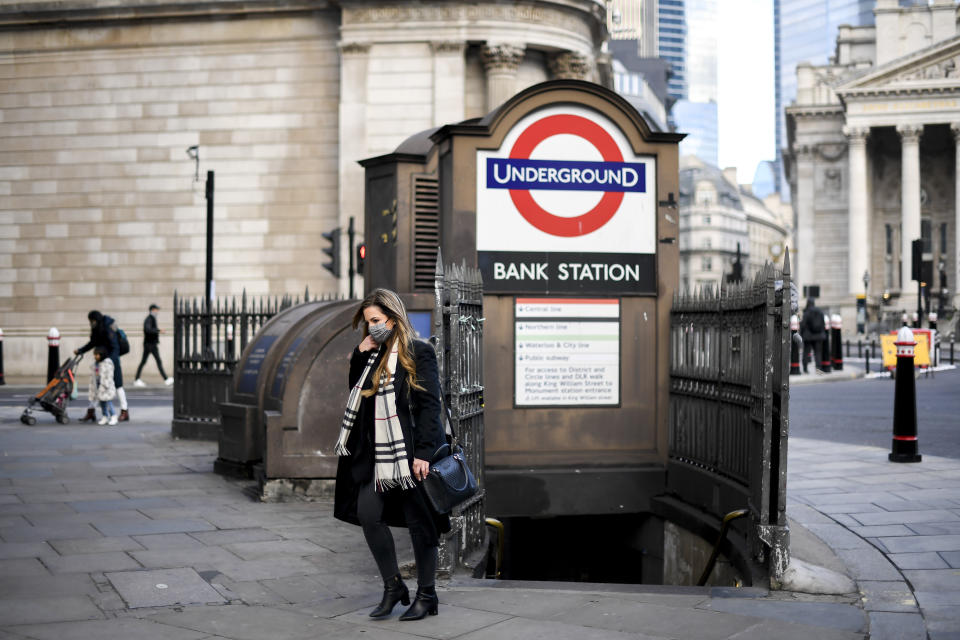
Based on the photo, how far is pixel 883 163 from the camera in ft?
260

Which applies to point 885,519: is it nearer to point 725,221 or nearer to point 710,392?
point 710,392

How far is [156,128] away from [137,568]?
1058 inches

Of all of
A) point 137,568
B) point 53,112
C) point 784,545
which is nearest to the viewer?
point 784,545

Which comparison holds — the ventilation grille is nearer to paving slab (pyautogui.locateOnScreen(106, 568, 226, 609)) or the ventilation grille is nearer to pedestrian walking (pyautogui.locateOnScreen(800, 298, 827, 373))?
paving slab (pyautogui.locateOnScreen(106, 568, 226, 609))

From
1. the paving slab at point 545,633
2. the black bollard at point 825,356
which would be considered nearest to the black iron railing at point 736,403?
the paving slab at point 545,633

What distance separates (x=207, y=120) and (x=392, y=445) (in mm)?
27645

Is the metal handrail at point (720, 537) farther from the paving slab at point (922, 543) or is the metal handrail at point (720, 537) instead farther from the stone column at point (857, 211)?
the stone column at point (857, 211)

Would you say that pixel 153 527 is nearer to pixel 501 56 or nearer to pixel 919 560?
pixel 919 560

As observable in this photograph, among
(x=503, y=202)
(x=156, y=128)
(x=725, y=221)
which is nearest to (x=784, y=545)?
(x=503, y=202)

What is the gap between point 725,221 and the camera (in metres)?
134

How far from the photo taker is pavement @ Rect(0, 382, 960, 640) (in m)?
5.43

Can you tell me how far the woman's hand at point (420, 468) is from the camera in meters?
5.62

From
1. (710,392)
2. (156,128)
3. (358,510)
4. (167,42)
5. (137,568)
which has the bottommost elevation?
(137,568)

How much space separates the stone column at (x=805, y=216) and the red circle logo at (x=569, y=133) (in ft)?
240
